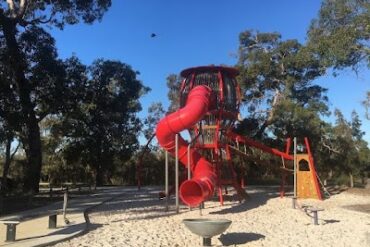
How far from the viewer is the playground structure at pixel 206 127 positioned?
1953 cm

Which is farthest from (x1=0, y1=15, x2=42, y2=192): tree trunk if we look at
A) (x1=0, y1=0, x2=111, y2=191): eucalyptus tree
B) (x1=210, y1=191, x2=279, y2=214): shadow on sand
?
(x1=210, y1=191, x2=279, y2=214): shadow on sand

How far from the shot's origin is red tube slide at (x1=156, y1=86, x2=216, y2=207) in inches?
720

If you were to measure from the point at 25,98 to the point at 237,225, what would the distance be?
18.8 meters

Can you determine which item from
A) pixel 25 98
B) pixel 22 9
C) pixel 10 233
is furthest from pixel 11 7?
pixel 10 233

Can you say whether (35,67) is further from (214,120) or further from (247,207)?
(247,207)

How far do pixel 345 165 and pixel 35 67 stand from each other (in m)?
22.4

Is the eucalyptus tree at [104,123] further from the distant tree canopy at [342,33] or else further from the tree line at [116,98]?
the distant tree canopy at [342,33]

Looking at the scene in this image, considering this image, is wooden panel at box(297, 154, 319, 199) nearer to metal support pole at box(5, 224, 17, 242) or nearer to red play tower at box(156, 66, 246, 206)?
red play tower at box(156, 66, 246, 206)

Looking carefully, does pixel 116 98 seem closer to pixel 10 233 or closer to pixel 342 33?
pixel 342 33

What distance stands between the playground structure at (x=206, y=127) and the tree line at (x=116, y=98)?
408cm

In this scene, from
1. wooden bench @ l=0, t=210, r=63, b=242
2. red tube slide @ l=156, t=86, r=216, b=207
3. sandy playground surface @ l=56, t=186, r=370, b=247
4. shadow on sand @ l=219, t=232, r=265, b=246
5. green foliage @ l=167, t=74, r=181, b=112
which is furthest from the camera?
green foliage @ l=167, t=74, r=181, b=112

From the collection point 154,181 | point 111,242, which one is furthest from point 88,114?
point 111,242

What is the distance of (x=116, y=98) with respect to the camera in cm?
4600

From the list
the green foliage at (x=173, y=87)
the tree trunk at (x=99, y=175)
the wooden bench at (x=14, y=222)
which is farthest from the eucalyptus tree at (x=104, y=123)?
the wooden bench at (x=14, y=222)
